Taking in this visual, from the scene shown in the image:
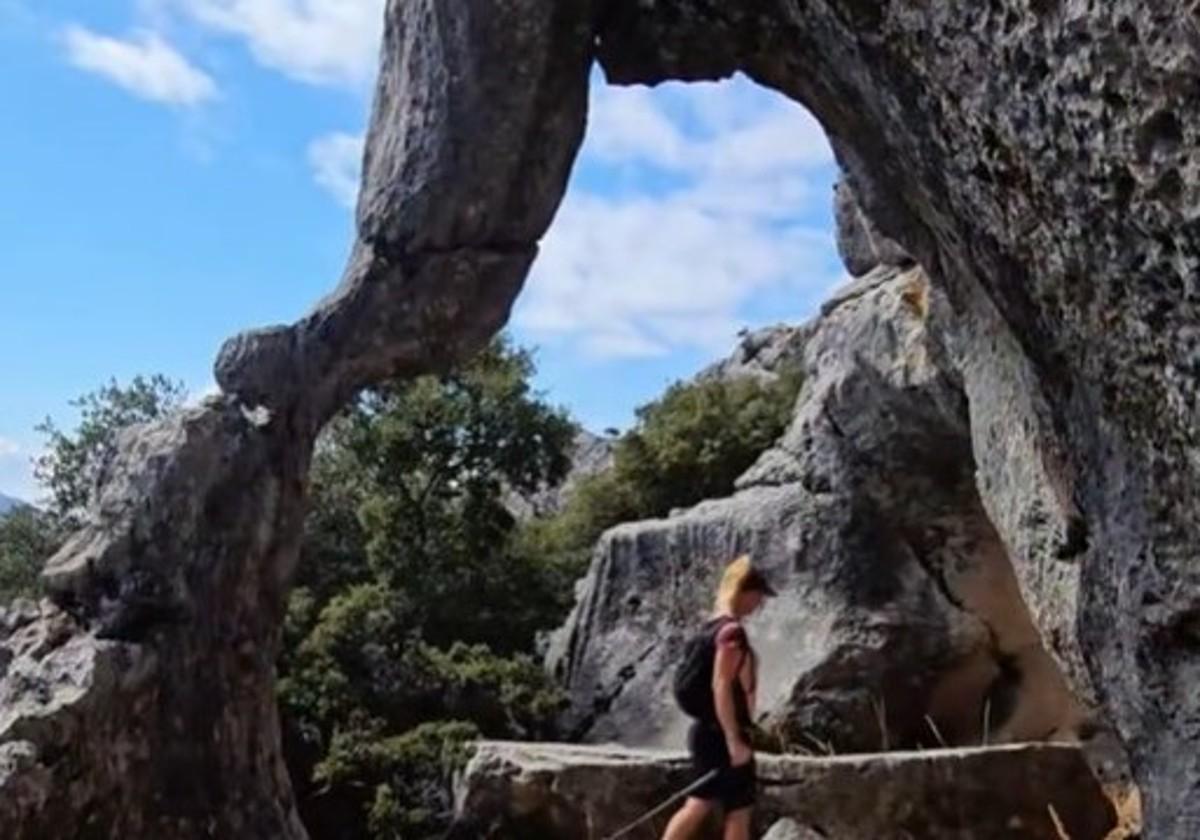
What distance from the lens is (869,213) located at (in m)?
6.85

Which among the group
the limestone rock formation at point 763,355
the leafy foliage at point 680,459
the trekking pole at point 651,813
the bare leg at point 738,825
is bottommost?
the bare leg at point 738,825

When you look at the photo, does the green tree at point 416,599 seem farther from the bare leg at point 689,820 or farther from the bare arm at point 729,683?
A: the bare arm at point 729,683

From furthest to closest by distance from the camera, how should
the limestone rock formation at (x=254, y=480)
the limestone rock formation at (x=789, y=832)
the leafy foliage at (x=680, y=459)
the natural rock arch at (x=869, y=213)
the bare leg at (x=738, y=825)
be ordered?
the leafy foliage at (x=680, y=459) → the limestone rock formation at (x=789, y=832) → the bare leg at (x=738, y=825) → the limestone rock formation at (x=254, y=480) → the natural rock arch at (x=869, y=213)

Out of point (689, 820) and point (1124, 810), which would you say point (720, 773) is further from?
point (1124, 810)

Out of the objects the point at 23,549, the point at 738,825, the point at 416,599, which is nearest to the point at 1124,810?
the point at 738,825

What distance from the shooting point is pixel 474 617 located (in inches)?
541

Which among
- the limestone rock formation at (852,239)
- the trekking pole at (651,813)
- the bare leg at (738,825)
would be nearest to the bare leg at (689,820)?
the bare leg at (738,825)

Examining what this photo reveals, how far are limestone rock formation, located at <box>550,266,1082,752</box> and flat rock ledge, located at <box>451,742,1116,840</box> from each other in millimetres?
1793

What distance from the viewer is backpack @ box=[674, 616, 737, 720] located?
670cm

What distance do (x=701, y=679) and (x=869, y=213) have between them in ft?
6.76

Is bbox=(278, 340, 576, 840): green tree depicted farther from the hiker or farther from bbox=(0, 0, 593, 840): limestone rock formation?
the hiker

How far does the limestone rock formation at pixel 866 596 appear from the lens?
36.0ft

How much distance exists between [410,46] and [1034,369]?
379cm

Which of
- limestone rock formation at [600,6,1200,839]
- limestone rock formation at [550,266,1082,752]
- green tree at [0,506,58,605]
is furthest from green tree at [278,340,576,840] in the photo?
limestone rock formation at [600,6,1200,839]
